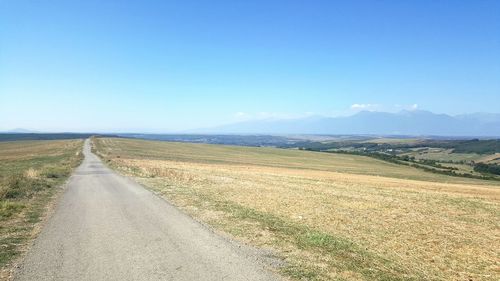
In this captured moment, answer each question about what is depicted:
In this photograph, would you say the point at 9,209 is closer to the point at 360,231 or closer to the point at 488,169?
the point at 360,231

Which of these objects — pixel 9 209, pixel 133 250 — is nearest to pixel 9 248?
pixel 133 250

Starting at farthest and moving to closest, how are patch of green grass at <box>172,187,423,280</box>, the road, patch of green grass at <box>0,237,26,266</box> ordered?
patch of green grass at <box>0,237,26,266</box> → patch of green grass at <box>172,187,423,280</box> → the road

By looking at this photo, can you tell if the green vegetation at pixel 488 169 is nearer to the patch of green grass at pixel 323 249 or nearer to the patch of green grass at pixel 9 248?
the patch of green grass at pixel 323 249

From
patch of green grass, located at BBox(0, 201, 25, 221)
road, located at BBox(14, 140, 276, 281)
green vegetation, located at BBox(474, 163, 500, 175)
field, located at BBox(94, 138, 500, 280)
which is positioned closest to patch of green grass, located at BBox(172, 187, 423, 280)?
field, located at BBox(94, 138, 500, 280)

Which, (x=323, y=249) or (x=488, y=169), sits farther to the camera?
(x=488, y=169)

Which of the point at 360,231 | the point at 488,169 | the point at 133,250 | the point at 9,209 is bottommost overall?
the point at 488,169

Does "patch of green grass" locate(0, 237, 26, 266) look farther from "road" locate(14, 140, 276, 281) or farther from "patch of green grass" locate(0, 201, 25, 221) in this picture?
"patch of green grass" locate(0, 201, 25, 221)

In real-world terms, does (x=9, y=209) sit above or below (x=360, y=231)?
above

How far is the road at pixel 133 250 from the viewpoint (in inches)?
356

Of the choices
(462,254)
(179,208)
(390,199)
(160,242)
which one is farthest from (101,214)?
(390,199)

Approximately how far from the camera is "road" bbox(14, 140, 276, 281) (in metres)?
9.05

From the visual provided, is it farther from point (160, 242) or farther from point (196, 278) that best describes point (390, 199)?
point (196, 278)

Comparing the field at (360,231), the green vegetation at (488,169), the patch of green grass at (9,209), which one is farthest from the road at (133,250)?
the green vegetation at (488,169)

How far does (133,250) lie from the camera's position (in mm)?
11047
